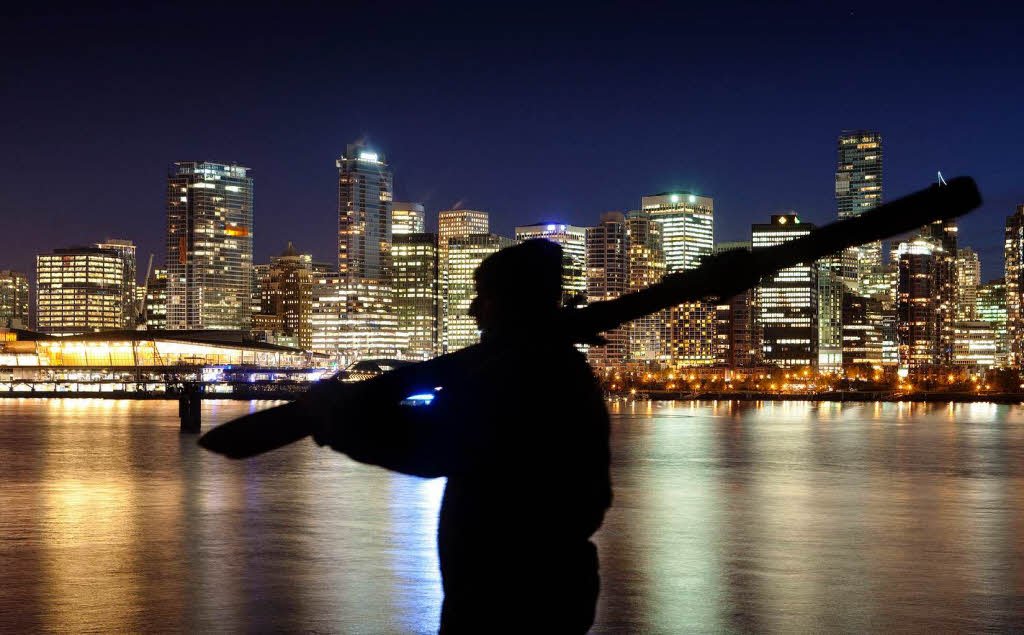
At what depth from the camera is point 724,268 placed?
8.41ft

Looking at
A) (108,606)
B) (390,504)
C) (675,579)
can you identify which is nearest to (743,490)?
(390,504)

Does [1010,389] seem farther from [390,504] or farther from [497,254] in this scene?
[497,254]

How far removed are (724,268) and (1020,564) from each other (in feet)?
37.5

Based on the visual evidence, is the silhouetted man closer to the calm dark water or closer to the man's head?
the man's head

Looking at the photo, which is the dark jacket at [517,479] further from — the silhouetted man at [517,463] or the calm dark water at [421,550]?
the calm dark water at [421,550]

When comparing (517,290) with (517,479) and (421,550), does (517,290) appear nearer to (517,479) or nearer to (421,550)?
(517,479)

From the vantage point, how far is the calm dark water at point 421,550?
9.44 m

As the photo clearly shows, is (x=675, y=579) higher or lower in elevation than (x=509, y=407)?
lower

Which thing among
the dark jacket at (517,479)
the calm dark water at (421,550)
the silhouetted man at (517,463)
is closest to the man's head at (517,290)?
the silhouetted man at (517,463)

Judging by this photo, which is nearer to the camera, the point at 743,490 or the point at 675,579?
the point at 675,579

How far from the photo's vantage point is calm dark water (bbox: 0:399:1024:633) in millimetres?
9438

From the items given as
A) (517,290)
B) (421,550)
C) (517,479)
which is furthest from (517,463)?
(421,550)

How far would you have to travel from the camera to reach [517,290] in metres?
3.00

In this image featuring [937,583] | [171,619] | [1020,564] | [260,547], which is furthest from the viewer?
[260,547]
